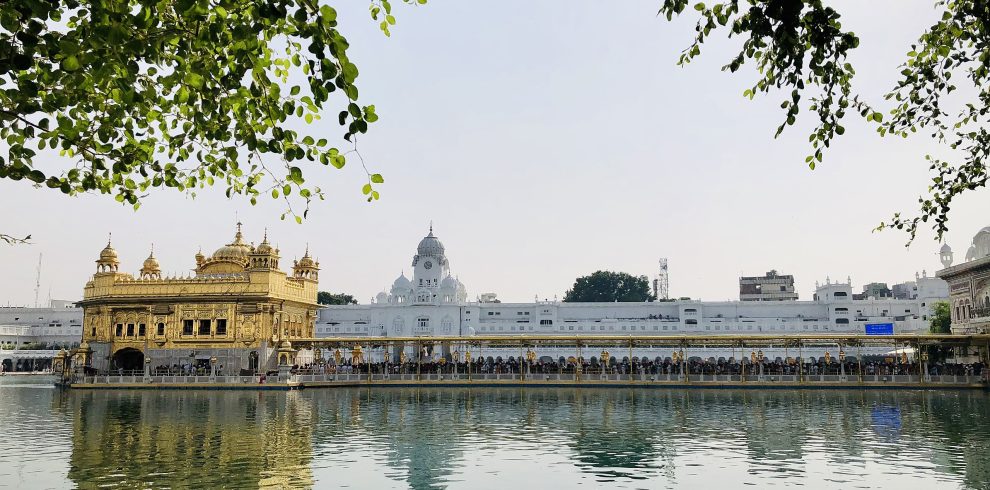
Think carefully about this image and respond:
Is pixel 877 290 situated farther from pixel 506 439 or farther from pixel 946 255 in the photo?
pixel 506 439

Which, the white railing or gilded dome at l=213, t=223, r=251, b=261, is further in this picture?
gilded dome at l=213, t=223, r=251, b=261

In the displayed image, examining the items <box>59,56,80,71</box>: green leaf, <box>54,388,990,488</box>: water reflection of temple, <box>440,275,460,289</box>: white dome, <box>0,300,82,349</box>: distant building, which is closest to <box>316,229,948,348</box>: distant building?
<box>440,275,460,289</box>: white dome

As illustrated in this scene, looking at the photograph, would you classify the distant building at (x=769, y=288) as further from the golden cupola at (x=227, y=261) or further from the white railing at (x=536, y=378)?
the golden cupola at (x=227, y=261)

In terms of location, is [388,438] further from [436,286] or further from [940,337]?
[436,286]

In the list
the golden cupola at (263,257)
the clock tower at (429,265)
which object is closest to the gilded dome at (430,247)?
the clock tower at (429,265)

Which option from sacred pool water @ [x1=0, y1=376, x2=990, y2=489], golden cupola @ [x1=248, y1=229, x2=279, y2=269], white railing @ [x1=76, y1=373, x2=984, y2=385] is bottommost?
sacred pool water @ [x1=0, y1=376, x2=990, y2=489]

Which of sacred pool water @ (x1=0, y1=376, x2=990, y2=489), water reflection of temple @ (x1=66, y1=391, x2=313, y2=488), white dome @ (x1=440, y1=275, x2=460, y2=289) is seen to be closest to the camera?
water reflection of temple @ (x1=66, y1=391, x2=313, y2=488)

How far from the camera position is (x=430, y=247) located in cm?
8662

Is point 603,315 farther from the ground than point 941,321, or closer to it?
farther from the ground

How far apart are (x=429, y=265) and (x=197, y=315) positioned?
38.8 metres

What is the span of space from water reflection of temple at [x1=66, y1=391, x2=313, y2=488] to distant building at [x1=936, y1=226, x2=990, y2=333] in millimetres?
35837

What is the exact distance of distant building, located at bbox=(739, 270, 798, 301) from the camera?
106 meters

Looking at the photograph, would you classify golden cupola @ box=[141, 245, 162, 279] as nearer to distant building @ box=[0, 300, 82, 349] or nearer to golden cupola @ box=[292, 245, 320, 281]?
golden cupola @ box=[292, 245, 320, 281]

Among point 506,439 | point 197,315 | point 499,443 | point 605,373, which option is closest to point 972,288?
point 605,373
